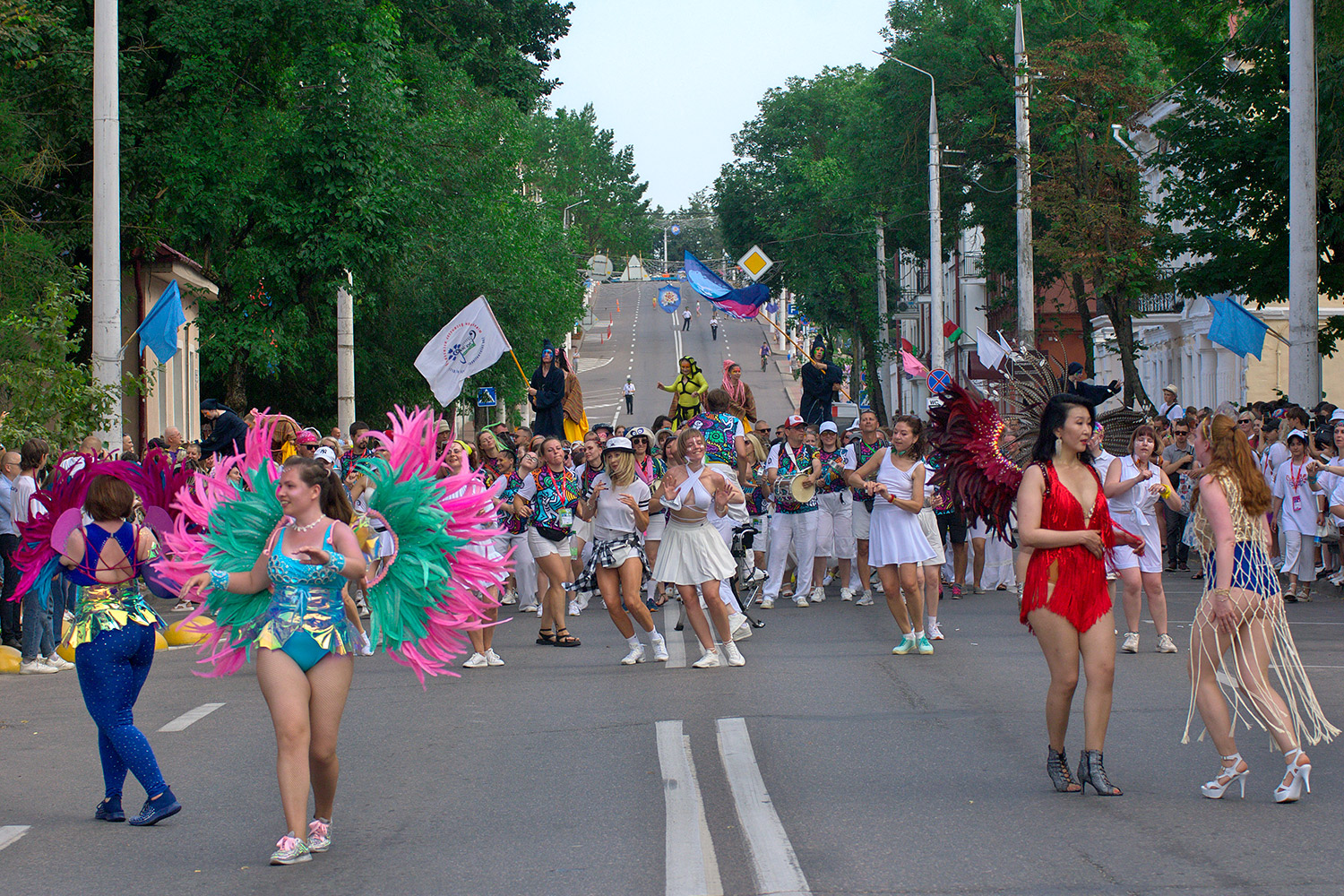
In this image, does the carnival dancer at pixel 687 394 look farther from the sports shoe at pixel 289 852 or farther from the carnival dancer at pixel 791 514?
the sports shoe at pixel 289 852

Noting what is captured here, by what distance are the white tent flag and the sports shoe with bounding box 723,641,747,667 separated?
10228 millimetres

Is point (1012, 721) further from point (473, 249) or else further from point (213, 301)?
point (473, 249)

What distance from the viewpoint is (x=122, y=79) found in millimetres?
21188

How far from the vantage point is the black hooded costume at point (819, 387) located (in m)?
20.8

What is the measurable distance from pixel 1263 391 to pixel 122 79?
88.3 ft

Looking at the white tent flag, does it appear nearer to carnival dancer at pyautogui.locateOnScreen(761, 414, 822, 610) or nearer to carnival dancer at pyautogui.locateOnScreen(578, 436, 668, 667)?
carnival dancer at pyautogui.locateOnScreen(761, 414, 822, 610)

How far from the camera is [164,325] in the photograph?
18.6m

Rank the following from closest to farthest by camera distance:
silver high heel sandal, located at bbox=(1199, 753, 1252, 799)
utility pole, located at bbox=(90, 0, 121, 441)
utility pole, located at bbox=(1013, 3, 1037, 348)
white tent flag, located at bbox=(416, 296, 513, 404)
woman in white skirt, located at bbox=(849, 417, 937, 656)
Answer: silver high heel sandal, located at bbox=(1199, 753, 1252, 799) < woman in white skirt, located at bbox=(849, 417, 937, 656) < utility pole, located at bbox=(90, 0, 121, 441) < white tent flag, located at bbox=(416, 296, 513, 404) < utility pole, located at bbox=(1013, 3, 1037, 348)

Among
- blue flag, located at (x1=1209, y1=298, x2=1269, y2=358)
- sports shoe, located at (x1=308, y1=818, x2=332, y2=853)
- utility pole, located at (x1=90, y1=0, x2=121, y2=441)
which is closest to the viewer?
sports shoe, located at (x1=308, y1=818, x2=332, y2=853)

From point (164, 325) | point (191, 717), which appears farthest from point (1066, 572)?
point (164, 325)

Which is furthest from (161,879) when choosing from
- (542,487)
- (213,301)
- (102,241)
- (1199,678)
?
(213,301)

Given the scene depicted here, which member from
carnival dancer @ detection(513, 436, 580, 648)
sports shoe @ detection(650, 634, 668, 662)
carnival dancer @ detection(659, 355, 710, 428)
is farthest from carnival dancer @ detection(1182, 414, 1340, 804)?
carnival dancer @ detection(659, 355, 710, 428)

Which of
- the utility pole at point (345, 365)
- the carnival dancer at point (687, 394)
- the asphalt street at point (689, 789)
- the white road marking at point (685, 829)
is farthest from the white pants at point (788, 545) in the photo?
the utility pole at point (345, 365)

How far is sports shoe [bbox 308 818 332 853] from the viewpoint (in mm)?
6230
